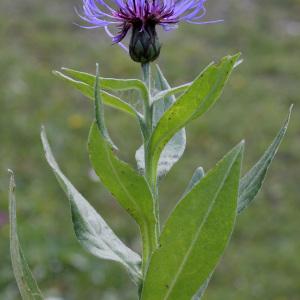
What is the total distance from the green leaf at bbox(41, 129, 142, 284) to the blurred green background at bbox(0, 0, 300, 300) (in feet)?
10.5

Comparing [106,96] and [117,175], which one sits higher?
[106,96]

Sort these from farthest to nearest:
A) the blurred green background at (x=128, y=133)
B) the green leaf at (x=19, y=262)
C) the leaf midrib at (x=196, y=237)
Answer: the blurred green background at (x=128, y=133)
the green leaf at (x=19, y=262)
the leaf midrib at (x=196, y=237)

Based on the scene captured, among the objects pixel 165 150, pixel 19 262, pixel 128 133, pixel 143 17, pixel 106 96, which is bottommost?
pixel 128 133

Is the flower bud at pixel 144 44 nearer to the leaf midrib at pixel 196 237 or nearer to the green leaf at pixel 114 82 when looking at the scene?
the green leaf at pixel 114 82

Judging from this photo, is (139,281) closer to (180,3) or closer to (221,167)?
(221,167)

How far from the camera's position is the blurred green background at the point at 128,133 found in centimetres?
538

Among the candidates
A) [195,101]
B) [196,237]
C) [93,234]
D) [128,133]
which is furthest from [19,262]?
[128,133]

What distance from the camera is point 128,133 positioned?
25.2ft

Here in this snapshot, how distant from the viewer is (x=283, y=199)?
22.7 feet

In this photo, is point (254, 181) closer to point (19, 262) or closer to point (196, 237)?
point (196, 237)

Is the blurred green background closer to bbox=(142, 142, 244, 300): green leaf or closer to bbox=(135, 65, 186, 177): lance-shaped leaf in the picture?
bbox=(135, 65, 186, 177): lance-shaped leaf

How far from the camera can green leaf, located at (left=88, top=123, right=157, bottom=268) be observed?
145cm

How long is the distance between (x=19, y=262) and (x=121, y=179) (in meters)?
0.29

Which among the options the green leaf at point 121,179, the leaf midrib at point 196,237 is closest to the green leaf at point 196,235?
the leaf midrib at point 196,237
